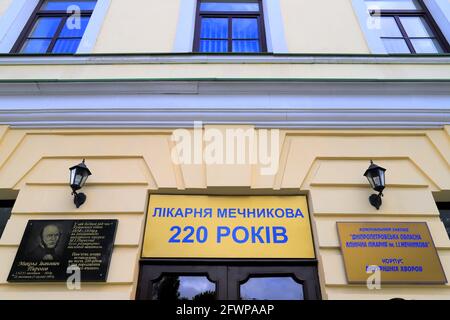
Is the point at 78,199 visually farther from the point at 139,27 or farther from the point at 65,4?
the point at 65,4

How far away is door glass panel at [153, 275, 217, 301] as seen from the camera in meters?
3.66

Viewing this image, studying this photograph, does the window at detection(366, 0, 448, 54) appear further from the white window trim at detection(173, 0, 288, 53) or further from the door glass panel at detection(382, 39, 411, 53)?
the white window trim at detection(173, 0, 288, 53)

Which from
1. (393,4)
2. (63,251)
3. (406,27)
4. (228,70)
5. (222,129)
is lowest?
(63,251)

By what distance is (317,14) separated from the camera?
613cm

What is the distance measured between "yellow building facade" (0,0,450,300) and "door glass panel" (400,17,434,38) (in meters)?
0.40

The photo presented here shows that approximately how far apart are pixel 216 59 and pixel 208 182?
230cm

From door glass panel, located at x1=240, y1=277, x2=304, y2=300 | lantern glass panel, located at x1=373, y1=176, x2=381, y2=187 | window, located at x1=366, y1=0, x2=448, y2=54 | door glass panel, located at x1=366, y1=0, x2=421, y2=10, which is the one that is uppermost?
door glass panel, located at x1=366, y1=0, x2=421, y2=10

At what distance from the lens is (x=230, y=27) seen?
20.9 ft

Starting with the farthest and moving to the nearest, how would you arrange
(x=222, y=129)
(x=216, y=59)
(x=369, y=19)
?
(x=369, y=19), (x=216, y=59), (x=222, y=129)

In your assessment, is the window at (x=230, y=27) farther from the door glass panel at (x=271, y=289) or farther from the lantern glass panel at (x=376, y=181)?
the door glass panel at (x=271, y=289)

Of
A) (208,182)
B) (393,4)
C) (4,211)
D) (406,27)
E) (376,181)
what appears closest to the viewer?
(376,181)

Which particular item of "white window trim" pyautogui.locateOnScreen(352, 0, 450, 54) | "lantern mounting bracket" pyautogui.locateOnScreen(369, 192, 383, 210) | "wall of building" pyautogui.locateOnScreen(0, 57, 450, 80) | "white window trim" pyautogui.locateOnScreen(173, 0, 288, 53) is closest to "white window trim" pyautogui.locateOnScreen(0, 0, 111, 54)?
"wall of building" pyautogui.locateOnScreen(0, 57, 450, 80)

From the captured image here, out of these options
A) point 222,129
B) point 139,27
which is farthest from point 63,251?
point 139,27

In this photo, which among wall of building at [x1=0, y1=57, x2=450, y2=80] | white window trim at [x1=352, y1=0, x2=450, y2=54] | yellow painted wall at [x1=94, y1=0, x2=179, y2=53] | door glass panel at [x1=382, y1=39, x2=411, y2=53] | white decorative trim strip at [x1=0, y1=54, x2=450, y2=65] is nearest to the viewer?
wall of building at [x1=0, y1=57, x2=450, y2=80]
